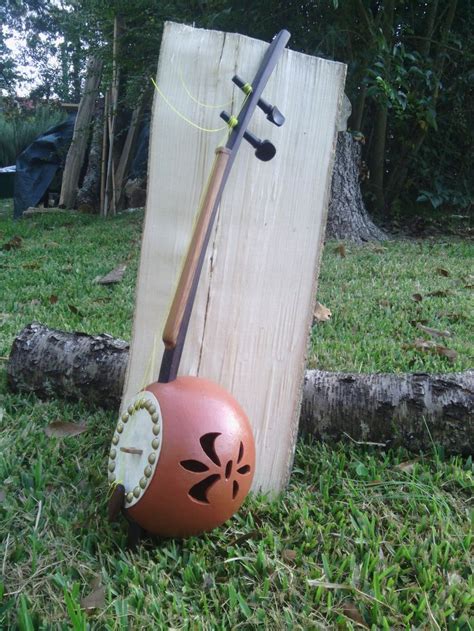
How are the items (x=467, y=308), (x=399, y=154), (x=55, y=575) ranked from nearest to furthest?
1. (x=55, y=575)
2. (x=467, y=308)
3. (x=399, y=154)

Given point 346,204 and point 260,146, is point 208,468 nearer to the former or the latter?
point 260,146

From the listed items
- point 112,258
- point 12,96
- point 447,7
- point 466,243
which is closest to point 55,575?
point 112,258

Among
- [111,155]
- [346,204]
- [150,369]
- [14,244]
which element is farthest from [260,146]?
[111,155]

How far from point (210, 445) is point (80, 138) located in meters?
8.18

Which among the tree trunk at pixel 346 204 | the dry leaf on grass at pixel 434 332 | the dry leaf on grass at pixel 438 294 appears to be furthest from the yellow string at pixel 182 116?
the tree trunk at pixel 346 204

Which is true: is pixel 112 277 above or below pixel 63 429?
above

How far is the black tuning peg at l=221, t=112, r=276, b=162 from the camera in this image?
1.67 m

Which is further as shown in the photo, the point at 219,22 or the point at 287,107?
the point at 219,22

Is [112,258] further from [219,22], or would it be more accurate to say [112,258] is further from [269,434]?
[269,434]

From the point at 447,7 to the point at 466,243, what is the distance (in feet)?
8.34

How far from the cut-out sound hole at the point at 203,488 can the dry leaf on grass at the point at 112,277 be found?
2.92 meters

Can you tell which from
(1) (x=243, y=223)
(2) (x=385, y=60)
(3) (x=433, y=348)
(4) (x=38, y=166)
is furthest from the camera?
(4) (x=38, y=166)

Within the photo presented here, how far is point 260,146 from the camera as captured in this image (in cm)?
168

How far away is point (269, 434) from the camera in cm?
176
